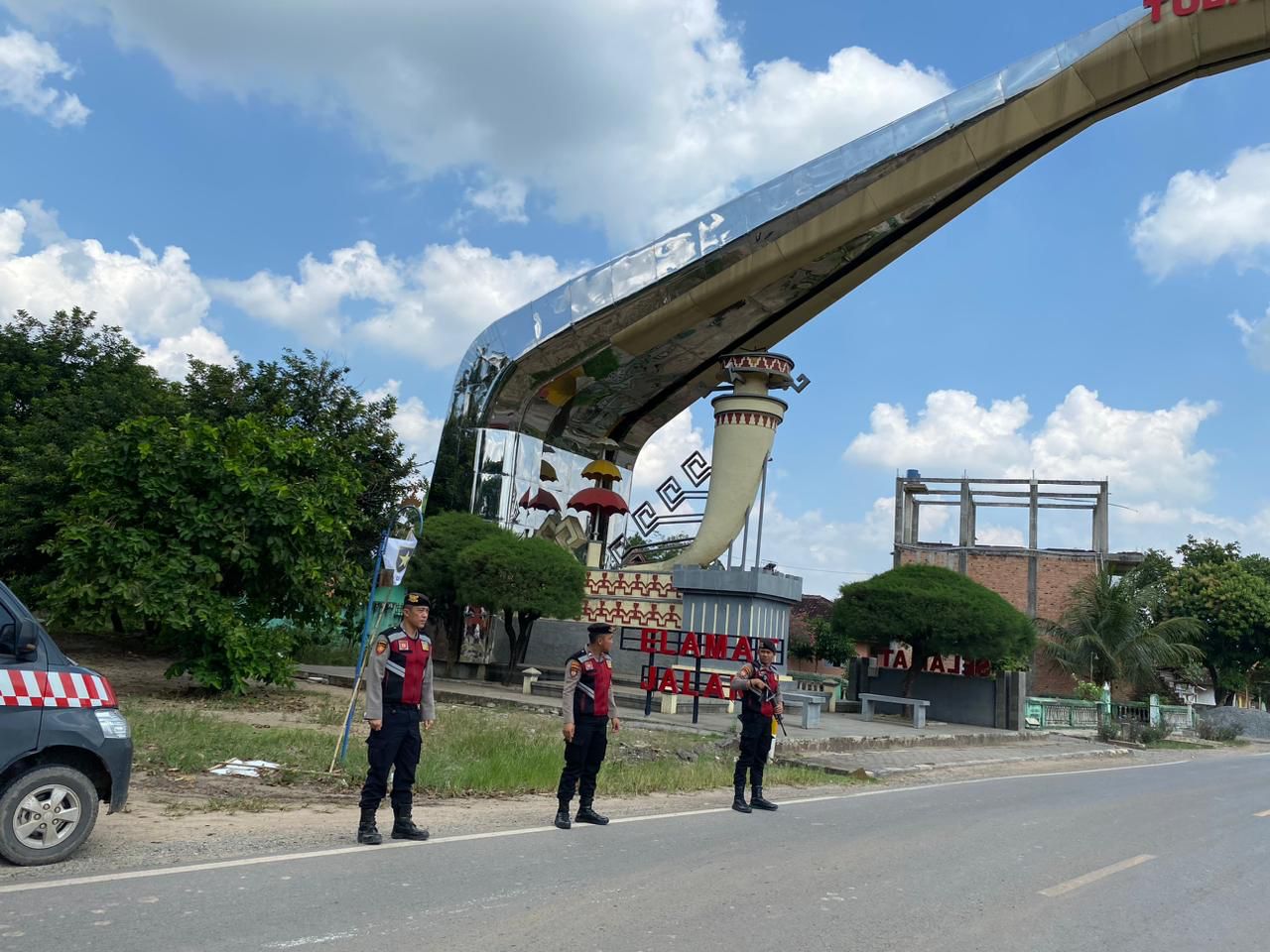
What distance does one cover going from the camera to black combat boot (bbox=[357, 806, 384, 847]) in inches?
282

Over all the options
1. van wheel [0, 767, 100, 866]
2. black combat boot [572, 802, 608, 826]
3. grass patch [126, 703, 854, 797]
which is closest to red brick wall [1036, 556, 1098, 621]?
grass patch [126, 703, 854, 797]

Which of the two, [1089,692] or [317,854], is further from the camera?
[1089,692]

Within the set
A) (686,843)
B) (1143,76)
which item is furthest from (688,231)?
(686,843)

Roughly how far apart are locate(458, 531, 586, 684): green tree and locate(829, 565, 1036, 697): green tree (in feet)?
24.4

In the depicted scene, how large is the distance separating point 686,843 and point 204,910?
3.86 m

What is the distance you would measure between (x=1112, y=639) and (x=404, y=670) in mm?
32867

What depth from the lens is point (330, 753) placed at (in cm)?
1158

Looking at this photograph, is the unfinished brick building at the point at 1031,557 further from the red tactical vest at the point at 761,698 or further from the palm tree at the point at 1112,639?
the red tactical vest at the point at 761,698

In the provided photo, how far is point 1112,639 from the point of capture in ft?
114

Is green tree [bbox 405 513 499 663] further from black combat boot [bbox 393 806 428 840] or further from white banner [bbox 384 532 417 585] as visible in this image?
black combat boot [bbox 393 806 428 840]

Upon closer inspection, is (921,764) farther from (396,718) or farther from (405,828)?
(396,718)

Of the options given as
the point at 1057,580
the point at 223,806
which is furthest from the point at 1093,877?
the point at 1057,580

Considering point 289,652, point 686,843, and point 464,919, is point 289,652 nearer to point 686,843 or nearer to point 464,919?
point 686,843

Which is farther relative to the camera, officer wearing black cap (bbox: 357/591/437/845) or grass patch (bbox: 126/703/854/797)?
grass patch (bbox: 126/703/854/797)
